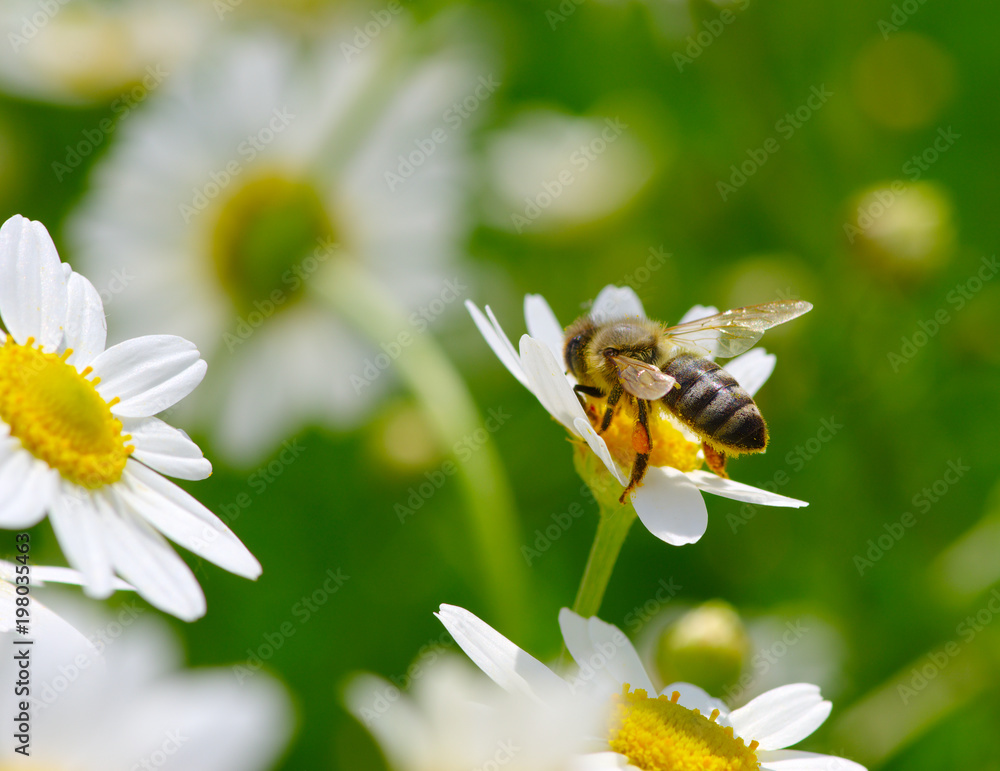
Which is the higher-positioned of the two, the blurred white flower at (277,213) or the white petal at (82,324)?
the white petal at (82,324)

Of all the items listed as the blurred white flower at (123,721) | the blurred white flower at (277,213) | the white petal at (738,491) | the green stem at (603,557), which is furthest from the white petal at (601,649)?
the blurred white flower at (277,213)

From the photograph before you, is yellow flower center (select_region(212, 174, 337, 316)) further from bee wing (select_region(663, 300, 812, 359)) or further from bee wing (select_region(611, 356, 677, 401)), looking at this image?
bee wing (select_region(611, 356, 677, 401))

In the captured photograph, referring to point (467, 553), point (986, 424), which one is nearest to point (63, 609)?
point (467, 553)

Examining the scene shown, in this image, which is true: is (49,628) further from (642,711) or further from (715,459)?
(715,459)

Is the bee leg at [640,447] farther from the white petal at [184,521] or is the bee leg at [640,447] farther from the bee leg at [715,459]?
the white petal at [184,521]

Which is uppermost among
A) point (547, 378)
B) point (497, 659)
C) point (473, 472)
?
point (547, 378)

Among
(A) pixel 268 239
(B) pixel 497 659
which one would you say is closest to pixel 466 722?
(B) pixel 497 659
